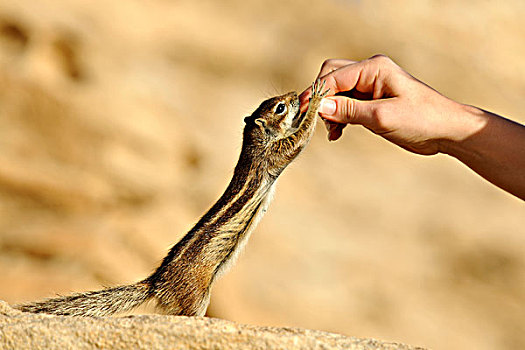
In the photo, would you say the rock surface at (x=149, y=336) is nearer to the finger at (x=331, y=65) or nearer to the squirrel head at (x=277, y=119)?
the finger at (x=331, y=65)

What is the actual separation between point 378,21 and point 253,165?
233 inches

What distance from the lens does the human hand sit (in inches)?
98.4

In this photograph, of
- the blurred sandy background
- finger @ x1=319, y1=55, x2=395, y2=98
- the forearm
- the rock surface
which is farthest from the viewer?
the blurred sandy background

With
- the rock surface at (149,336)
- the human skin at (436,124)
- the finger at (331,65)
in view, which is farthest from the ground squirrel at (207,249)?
the rock surface at (149,336)

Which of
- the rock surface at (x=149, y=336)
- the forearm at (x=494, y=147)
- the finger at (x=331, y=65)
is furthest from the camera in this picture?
the finger at (x=331, y=65)

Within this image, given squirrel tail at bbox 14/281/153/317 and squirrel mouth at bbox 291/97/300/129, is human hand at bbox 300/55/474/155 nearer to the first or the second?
squirrel mouth at bbox 291/97/300/129

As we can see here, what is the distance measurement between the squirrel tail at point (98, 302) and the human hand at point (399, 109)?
3.69ft

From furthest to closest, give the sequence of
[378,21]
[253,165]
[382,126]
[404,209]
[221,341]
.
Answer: [378,21], [404,209], [253,165], [382,126], [221,341]

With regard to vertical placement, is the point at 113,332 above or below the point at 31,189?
below

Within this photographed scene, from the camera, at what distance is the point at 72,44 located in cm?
622

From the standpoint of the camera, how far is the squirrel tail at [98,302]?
2.30 m

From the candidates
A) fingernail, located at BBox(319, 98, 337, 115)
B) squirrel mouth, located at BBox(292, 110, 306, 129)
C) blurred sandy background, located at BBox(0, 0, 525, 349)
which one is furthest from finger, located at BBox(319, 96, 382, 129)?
blurred sandy background, located at BBox(0, 0, 525, 349)

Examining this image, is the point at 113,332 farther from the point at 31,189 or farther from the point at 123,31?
the point at 123,31

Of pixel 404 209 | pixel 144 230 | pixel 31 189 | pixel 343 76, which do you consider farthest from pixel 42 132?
pixel 343 76
